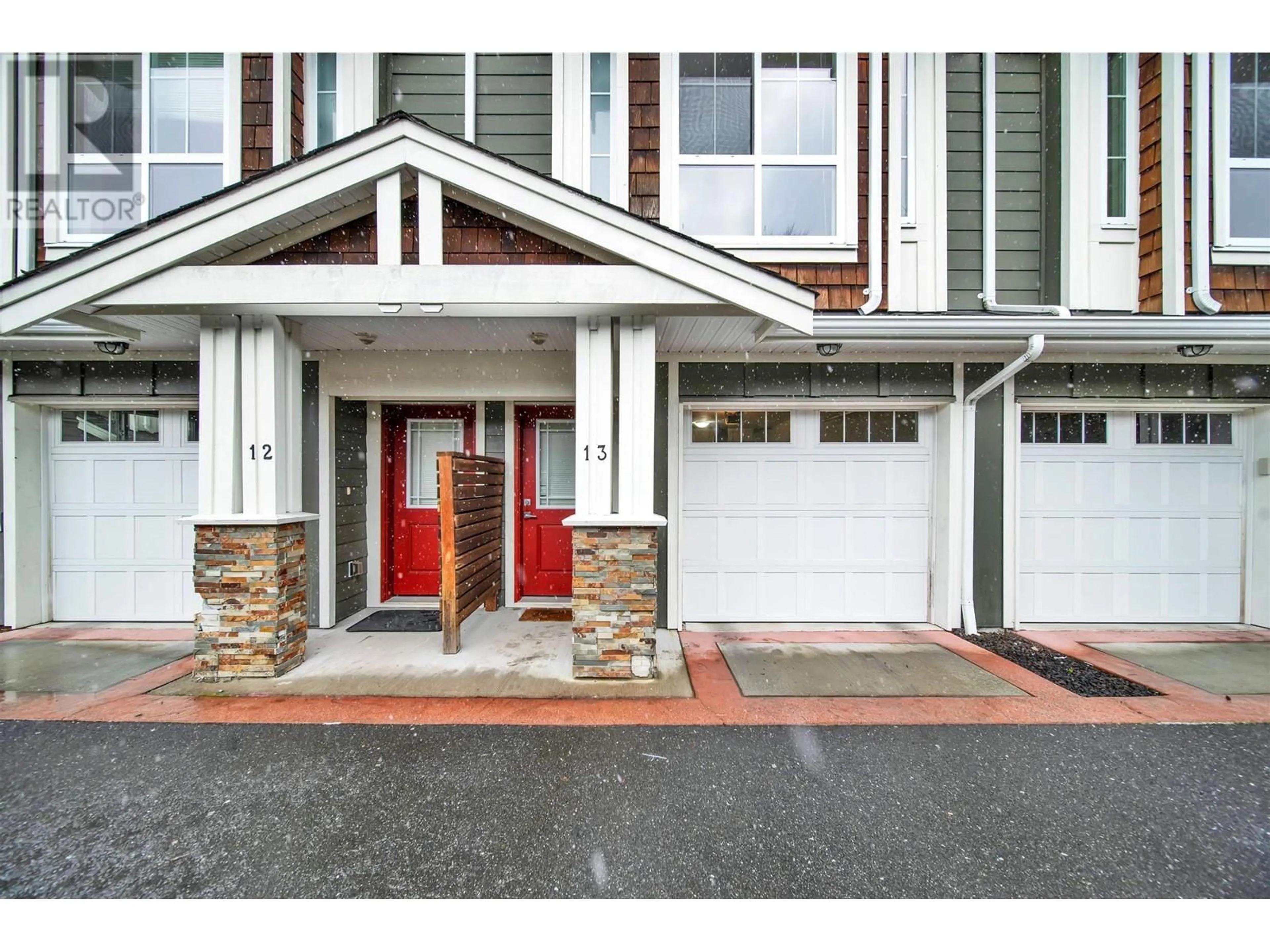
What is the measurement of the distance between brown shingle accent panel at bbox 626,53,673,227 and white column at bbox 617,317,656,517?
171 cm

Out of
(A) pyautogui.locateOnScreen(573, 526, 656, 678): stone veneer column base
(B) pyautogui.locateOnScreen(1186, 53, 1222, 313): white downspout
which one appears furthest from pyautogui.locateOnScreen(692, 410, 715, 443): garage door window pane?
(B) pyautogui.locateOnScreen(1186, 53, 1222, 313): white downspout

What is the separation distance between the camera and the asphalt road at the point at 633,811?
197 centimetres

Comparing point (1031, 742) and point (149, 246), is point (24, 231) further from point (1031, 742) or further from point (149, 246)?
point (1031, 742)

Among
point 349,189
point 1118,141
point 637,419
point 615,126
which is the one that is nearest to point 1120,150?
point 1118,141

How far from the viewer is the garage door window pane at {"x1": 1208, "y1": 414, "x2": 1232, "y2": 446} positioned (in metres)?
5.05

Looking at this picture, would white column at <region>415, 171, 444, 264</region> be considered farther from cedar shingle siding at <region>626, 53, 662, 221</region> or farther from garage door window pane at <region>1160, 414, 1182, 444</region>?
garage door window pane at <region>1160, 414, 1182, 444</region>

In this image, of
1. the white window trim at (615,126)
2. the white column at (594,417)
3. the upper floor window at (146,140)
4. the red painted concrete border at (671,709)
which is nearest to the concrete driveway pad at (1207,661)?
the red painted concrete border at (671,709)

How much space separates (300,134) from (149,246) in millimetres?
2303

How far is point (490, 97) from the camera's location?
495 centimetres

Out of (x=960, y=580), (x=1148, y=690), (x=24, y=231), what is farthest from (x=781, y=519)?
(x=24, y=231)

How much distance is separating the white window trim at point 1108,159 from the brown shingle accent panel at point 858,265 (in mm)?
1929

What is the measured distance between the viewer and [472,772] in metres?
2.64

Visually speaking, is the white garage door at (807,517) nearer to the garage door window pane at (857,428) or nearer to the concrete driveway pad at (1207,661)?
the garage door window pane at (857,428)

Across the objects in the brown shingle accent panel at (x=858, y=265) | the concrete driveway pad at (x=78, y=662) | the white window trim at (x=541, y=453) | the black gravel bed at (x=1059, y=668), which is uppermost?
the brown shingle accent panel at (x=858, y=265)
